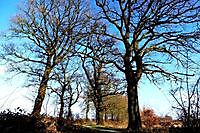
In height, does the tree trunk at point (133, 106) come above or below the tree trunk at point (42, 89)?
below

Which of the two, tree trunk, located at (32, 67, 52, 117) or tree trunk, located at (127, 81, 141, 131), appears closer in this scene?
tree trunk, located at (127, 81, 141, 131)

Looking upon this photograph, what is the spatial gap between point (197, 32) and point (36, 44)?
15.4 metres

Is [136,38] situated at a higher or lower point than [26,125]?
higher

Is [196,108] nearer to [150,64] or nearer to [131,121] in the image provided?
[131,121]

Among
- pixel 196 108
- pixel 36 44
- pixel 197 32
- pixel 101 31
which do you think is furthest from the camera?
pixel 36 44

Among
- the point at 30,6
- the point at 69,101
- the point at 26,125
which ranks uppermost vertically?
the point at 30,6

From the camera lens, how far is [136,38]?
74.1ft

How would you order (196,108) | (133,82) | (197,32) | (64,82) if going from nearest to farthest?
(196,108) < (197,32) < (133,82) < (64,82)

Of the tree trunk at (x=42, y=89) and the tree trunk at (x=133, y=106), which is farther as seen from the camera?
the tree trunk at (x=42, y=89)

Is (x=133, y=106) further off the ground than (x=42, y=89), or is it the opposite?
(x=42, y=89)

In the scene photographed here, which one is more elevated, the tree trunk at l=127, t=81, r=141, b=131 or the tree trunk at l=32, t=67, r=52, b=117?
the tree trunk at l=32, t=67, r=52, b=117

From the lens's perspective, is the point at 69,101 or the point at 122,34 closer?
the point at 122,34

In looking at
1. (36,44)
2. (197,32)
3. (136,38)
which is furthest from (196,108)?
(36,44)

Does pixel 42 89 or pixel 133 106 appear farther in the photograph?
pixel 42 89
